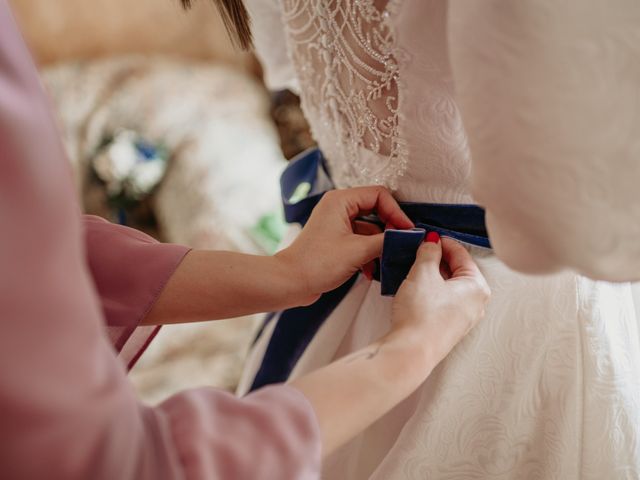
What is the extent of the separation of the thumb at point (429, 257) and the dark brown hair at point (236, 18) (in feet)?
1.00

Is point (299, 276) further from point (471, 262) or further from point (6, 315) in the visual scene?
point (6, 315)

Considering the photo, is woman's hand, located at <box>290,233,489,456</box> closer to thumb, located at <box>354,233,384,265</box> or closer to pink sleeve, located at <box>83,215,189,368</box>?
thumb, located at <box>354,233,384,265</box>

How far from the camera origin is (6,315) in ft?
1.06

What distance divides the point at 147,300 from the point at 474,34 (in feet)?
1.31

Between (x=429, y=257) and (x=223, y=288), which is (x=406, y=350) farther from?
(x=223, y=288)

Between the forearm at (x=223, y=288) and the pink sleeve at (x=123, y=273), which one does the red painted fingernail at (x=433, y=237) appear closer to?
the forearm at (x=223, y=288)

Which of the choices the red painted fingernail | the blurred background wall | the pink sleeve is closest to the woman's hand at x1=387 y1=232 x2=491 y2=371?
the red painted fingernail

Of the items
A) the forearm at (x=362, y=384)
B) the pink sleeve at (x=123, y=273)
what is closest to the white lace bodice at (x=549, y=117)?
the forearm at (x=362, y=384)

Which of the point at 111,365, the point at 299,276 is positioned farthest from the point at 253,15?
the point at 111,365

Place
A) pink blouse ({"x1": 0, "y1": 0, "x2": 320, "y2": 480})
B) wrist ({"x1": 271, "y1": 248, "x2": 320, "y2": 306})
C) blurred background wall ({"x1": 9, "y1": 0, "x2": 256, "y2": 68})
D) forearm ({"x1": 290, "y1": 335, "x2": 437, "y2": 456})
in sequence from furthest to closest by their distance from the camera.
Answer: blurred background wall ({"x1": 9, "y1": 0, "x2": 256, "y2": 68})
wrist ({"x1": 271, "y1": 248, "x2": 320, "y2": 306})
forearm ({"x1": 290, "y1": 335, "x2": 437, "y2": 456})
pink blouse ({"x1": 0, "y1": 0, "x2": 320, "y2": 480})

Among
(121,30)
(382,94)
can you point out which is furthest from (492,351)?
(121,30)

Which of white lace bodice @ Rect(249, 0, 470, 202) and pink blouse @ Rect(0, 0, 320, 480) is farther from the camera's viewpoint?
white lace bodice @ Rect(249, 0, 470, 202)

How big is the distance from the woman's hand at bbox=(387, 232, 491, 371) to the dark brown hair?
0.31m

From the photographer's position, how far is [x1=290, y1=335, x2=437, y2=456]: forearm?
1.49 ft
